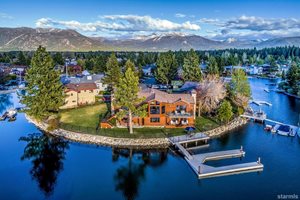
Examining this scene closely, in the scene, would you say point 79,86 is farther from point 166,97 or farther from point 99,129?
point 166,97

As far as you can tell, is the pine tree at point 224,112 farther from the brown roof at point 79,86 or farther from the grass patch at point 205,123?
the brown roof at point 79,86

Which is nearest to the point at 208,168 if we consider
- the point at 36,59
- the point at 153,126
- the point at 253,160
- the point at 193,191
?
the point at 193,191

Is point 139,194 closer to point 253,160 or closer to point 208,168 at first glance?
point 208,168

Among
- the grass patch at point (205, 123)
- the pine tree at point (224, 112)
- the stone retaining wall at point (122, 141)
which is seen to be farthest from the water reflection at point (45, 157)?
the pine tree at point (224, 112)

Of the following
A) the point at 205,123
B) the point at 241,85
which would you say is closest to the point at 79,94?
the point at 205,123

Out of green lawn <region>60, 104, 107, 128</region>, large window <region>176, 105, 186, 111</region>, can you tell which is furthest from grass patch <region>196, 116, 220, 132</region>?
green lawn <region>60, 104, 107, 128</region>

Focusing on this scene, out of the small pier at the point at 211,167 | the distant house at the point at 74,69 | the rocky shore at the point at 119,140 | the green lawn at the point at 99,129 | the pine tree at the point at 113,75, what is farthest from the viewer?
the distant house at the point at 74,69

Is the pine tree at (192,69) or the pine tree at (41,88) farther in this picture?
the pine tree at (192,69)
